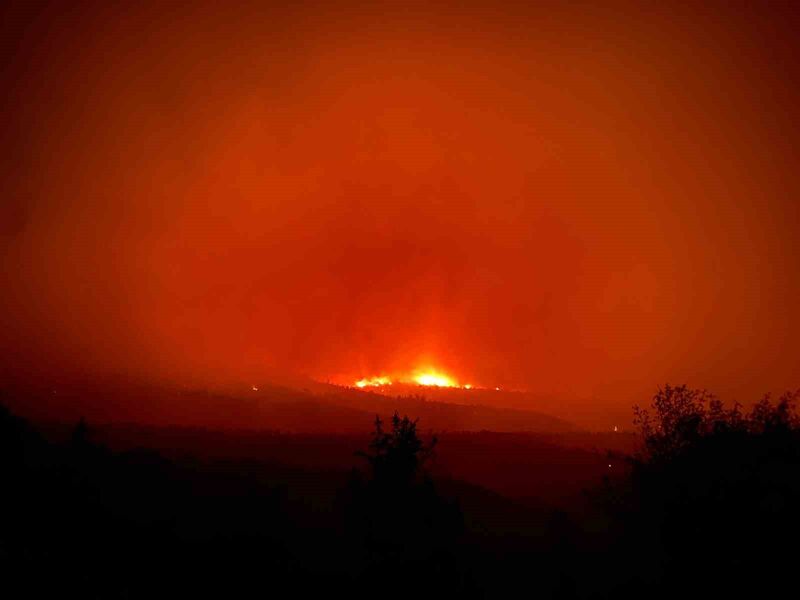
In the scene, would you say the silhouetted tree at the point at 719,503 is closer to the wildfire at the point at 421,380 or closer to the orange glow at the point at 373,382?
the wildfire at the point at 421,380

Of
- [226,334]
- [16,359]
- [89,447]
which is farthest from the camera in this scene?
[226,334]

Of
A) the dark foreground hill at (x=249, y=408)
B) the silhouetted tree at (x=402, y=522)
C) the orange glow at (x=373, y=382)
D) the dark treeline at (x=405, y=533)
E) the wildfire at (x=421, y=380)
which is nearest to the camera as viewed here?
the dark treeline at (x=405, y=533)

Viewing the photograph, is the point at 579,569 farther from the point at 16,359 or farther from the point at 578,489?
the point at 16,359

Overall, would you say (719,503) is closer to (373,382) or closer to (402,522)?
(402,522)

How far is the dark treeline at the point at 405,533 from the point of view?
22203 mm

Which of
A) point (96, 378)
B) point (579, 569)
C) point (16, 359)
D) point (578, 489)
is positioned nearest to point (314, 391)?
point (96, 378)

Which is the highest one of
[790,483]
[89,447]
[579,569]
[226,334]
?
[226,334]

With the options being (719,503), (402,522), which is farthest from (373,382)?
(719,503)

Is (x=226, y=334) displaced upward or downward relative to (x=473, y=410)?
upward

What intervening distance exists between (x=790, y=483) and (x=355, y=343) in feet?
386

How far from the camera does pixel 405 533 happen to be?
24.3 meters

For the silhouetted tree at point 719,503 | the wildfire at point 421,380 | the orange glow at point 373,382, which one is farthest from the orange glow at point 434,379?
the silhouetted tree at point 719,503

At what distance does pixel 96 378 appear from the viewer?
3442 inches

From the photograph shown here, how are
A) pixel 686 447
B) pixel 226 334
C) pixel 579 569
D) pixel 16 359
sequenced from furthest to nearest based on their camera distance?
pixel 226 334
pixel 16 359
pixel 579 569
pixel 686 447
